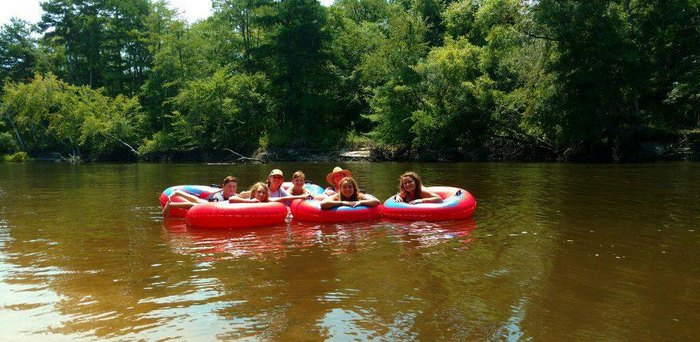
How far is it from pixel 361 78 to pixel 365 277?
31.9 metres

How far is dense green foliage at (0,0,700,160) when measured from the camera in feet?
78.0

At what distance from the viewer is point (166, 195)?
10.8 metres

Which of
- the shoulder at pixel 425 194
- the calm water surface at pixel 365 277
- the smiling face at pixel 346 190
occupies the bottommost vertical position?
the calm water surface at pixel 365 277

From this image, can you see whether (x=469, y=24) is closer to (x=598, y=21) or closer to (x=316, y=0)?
(x=316, y=0)

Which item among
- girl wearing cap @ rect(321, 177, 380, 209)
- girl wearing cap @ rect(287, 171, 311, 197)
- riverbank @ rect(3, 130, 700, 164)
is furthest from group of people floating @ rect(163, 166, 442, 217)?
riverbank @ rect(3, 130, 700, 164)

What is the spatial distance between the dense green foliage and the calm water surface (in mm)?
15517

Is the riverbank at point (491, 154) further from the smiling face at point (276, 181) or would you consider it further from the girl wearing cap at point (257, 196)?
the girl wearing cap at point (257, 196)

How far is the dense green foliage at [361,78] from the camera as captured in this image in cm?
2378

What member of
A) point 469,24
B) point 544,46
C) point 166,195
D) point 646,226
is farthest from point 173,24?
point 646,226

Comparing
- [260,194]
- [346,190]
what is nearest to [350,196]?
[346,190]

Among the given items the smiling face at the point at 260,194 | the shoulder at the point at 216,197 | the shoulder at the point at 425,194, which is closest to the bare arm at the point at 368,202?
the shoulder at the point at 425,194

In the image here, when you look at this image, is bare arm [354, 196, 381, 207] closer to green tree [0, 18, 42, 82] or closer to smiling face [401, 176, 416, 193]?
smiling face [401, 176, 416, 193]

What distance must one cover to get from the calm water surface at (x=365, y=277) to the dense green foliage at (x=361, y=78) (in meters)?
15.5

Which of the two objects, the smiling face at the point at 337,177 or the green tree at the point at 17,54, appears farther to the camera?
the green tree at the point at 17,54
